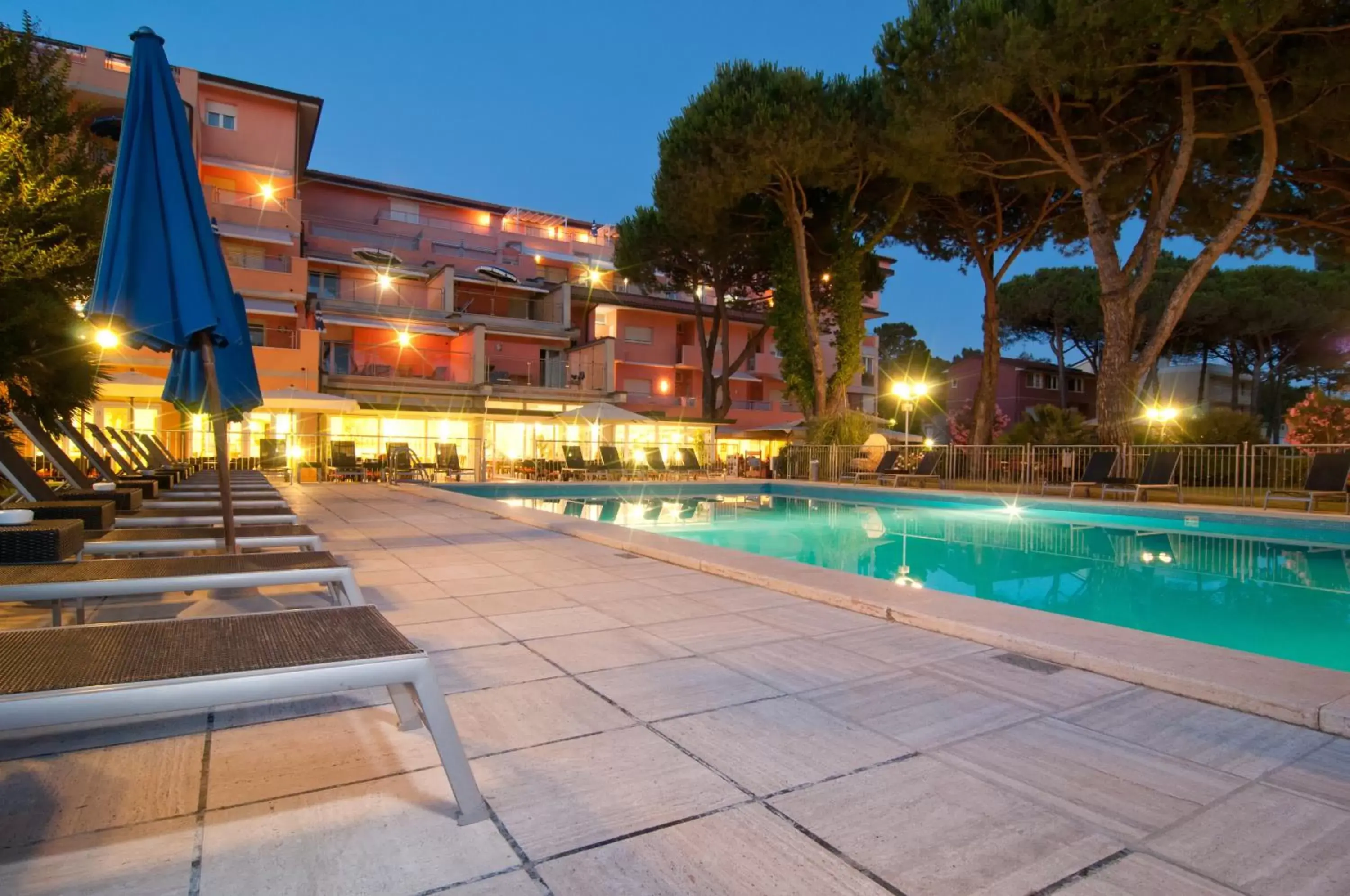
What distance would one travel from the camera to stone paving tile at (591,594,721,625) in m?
3.96

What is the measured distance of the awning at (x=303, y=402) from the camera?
656 inches

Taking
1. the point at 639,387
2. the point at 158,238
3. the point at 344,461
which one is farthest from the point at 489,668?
the point at 639,387

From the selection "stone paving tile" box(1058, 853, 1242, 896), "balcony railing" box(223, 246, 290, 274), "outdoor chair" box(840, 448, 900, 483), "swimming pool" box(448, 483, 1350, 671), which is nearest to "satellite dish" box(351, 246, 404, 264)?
"balcony railing" box(223, 246, 290, 274)

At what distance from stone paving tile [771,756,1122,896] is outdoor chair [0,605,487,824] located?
0.89 metres

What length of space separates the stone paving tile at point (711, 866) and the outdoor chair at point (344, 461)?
55.7 ft

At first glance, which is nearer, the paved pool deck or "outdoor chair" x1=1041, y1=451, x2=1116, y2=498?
the paved pool deck

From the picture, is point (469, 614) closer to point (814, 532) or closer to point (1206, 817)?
point (1206, 817)

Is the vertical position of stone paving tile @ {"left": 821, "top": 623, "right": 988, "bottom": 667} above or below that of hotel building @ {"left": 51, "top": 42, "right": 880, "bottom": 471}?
below

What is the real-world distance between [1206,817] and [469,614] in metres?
3.26

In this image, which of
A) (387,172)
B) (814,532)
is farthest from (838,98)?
(387,172)

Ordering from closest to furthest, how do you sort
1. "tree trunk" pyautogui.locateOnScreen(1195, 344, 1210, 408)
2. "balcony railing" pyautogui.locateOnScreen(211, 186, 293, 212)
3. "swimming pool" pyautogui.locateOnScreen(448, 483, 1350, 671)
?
"swimming pool" pyautogui.locateOnScreen(448, 483, 1350, 671) < "balcony railing" pyautogui.locateOnScreen(211, 186, 293, 212) < "tree trunk" pyautogui.locateOnScreen(1195, 344, 1210, 408)

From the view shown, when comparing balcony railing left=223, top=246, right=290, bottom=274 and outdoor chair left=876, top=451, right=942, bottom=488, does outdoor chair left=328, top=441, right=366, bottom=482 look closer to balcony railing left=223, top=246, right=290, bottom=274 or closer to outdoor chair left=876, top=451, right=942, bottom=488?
balcony railing left=223, top=246, right=290, bottom=274

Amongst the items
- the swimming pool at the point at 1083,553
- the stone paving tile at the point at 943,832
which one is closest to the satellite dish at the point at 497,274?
the swimming pool at the point at 1083,553

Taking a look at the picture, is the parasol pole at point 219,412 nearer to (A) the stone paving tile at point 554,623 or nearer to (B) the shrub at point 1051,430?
(A) the stone paving tile at point 554,623
